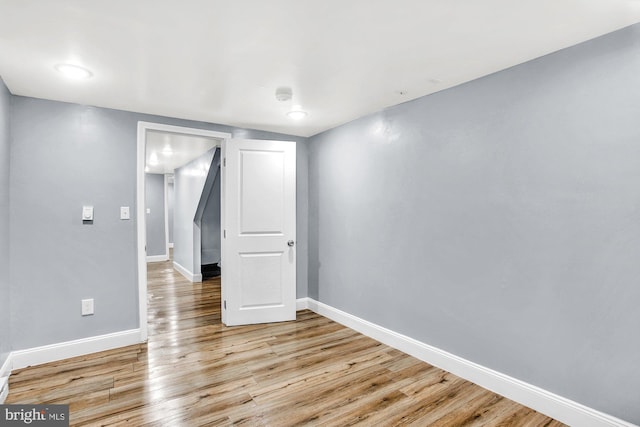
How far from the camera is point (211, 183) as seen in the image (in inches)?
213

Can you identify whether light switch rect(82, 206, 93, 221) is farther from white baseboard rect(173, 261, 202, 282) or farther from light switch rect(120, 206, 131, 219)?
white baseboard rect(173, 261, 202, 282)

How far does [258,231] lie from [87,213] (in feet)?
5.27

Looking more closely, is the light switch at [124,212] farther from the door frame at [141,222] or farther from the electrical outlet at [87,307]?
the electrical outlet at [87,307]

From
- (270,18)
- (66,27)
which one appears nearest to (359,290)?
(270,18)

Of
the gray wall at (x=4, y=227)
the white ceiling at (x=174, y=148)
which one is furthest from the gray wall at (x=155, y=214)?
the gray wall at (x=4, y=227)

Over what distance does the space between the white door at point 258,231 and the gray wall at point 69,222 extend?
2.94ft

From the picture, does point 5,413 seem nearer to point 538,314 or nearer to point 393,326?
point 393,326

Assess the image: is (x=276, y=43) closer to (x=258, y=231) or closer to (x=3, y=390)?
(x=258, y=231)

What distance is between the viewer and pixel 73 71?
221cm

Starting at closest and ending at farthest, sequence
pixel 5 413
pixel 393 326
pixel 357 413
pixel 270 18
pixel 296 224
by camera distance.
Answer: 1. pixel 270 18
2. pixel 5 413
3. pixel 357 413
4. pixel 393 326
5. pixel 296 224

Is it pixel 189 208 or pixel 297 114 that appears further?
pixel 189 208

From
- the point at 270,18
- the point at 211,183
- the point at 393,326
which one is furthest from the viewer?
the point at 211,183

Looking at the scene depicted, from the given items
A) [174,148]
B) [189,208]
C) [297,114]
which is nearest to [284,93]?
[297,114]

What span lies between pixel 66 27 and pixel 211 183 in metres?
3.76
